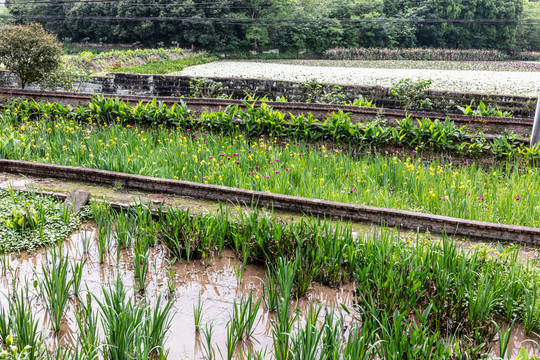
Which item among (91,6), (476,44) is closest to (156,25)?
(91,6)

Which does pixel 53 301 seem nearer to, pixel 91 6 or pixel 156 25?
pixel 156 25

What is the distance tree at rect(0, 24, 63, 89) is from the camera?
426 inches

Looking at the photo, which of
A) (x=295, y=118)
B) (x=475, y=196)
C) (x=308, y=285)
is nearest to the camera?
(x=308, y=285)

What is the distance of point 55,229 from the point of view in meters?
3.90

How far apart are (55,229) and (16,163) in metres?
1.80

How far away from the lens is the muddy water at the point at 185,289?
8.68 ft

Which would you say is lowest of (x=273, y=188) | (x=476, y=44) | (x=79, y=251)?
(x=79, y=251)

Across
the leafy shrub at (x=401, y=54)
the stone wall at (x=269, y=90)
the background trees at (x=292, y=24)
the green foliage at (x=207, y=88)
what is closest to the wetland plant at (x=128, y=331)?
the stone wall at (x=269, y=90)

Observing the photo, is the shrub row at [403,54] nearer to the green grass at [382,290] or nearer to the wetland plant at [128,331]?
the green grass at [382,290]

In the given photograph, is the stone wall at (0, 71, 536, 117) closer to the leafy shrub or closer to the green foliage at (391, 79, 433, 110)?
the green foliage at (391, 79, 433, 110)

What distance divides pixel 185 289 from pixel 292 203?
1.41 meters

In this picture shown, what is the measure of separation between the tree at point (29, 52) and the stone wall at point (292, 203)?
6.89 metres

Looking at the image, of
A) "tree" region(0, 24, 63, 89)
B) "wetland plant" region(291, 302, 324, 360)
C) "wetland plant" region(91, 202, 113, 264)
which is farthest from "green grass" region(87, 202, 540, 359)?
"tree" region(0, 24, 63, 89)

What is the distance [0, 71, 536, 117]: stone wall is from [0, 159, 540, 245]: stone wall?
5.82 m
